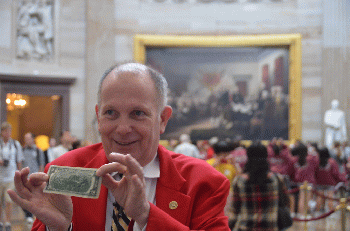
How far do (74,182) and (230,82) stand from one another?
723 inches

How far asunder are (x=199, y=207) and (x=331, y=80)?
18.6 metres

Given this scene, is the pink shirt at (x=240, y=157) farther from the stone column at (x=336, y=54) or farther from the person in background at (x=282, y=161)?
the stone column at (x=336, y=54)

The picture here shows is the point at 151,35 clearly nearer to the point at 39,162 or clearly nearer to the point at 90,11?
the point at 90,11

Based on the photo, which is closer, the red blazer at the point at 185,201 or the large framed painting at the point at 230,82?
the red blazer at the point at 185,201

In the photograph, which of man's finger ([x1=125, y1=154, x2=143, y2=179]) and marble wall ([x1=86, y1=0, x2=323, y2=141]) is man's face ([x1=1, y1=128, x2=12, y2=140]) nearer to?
man's finger ([x1=125, y1=154, x2=143, y2=179])

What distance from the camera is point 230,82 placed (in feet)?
64.5

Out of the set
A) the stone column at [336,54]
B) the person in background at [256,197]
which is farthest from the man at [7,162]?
the stone column at [336,54]

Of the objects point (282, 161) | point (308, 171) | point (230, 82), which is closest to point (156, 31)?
point (230, 82)

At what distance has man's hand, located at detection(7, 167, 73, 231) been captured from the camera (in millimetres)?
1644

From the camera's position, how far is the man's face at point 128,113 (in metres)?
1.72

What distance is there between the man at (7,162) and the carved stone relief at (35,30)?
10.1 metres

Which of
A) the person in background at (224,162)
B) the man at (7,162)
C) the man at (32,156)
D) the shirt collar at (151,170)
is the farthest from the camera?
the man at (32,156)

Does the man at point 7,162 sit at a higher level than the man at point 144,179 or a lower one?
lower

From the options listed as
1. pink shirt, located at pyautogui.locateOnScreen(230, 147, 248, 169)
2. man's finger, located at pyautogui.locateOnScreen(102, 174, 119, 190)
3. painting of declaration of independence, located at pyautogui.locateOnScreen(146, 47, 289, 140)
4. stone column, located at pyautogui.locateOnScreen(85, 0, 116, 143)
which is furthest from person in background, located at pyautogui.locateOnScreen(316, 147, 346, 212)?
stone column, located at pyautogui.locateOnScreen(85, 0, 116, 143)
